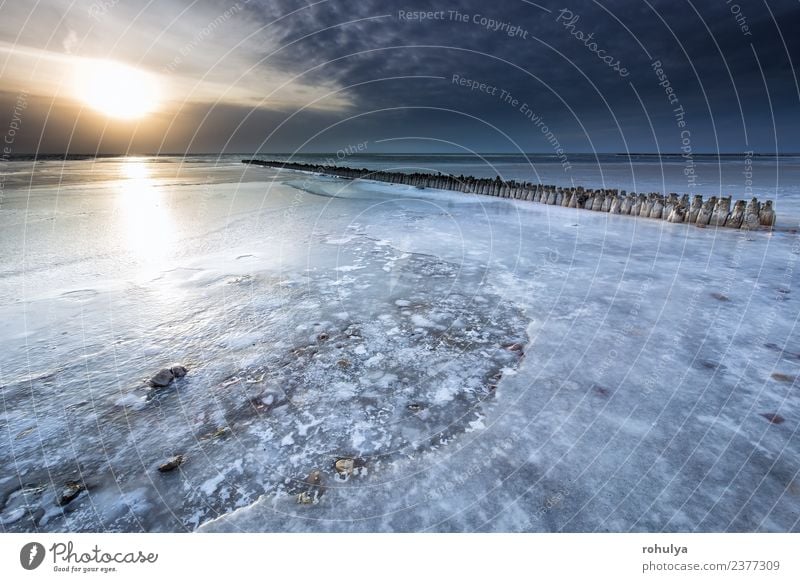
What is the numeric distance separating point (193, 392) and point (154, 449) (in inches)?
31.4

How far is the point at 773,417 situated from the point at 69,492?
6181mm

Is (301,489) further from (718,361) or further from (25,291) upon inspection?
(25,291)

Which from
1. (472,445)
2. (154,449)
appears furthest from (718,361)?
(154,449)

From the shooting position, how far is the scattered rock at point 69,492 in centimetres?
270

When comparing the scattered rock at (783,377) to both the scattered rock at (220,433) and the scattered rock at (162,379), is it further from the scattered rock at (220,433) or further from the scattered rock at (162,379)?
the scattered rock at (162,379)

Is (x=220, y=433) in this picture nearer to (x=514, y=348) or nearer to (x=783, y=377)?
(x=514, y=348)

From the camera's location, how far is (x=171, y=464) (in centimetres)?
A: 300

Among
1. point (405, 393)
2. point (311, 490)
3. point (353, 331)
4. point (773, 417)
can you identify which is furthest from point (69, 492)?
point (773, 417)

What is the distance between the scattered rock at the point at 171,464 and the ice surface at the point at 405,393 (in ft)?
0.16

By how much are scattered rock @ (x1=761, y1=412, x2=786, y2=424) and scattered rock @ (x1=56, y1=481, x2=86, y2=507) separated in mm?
6037

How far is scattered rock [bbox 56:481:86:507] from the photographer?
270 centimetres

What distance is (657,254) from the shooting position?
29.0 feet

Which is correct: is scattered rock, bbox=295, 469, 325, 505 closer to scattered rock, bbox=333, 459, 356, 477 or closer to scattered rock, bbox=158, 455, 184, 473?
scattered rock, bbox=333, 459, 356, 477
